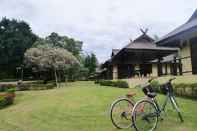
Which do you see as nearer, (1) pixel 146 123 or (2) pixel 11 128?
(1) pixel 146 123

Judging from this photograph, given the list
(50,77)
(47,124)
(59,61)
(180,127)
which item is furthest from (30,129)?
(50,77)

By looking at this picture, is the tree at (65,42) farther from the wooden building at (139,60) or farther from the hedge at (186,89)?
the hedge at (186,89)

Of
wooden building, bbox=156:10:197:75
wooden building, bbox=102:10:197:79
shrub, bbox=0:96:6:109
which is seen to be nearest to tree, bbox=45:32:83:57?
wooden building, bbox=102:10:197:79

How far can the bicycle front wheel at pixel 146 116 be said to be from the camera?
20.8 ft

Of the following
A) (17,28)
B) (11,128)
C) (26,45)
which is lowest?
(11,128)

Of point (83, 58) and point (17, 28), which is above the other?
point (17, 28)

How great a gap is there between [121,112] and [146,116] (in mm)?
667

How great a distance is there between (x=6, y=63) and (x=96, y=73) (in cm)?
1690

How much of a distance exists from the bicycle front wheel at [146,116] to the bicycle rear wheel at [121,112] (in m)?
0.39

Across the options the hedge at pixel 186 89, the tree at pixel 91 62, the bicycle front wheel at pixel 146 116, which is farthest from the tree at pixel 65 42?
the bicycle front wheel at pixel 146 116

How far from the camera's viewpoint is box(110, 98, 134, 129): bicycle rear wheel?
6727 millimetres

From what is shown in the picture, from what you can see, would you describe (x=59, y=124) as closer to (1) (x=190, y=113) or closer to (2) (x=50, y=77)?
(1) (x=190, y=113)

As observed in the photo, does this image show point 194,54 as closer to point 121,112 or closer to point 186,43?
point 186,43

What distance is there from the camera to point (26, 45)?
50.1 metres
